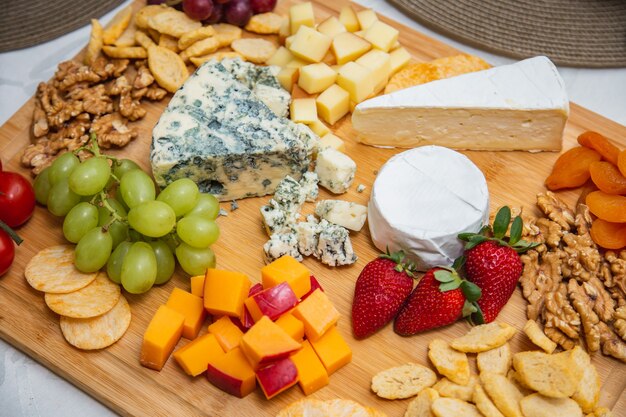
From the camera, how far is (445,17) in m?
2.90

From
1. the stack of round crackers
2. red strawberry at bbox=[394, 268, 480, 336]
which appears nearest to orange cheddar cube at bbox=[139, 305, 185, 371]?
the stack of round crackers

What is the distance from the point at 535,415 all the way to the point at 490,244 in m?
0.48

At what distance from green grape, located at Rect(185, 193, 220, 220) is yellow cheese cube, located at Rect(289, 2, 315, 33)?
2.68 ft

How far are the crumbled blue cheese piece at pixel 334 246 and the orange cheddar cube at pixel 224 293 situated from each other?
0.98 feet

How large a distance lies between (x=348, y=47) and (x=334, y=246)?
2.62ft

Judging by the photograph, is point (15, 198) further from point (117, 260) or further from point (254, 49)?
point (254, 49)

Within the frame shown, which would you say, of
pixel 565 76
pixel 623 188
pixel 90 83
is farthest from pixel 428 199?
pixel 90 83

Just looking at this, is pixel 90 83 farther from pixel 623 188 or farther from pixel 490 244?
pixel 623 188

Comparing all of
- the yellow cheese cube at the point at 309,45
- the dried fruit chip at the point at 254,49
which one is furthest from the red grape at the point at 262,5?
the yellow cheese cube at the point at 309,45

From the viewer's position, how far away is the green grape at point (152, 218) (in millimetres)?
2006

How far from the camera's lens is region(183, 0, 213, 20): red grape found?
266 centimetres

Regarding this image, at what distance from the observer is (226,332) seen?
2.02 metres

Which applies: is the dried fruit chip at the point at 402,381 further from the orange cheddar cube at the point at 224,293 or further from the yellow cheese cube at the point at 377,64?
the yellow cheese cube at the point at 377,64

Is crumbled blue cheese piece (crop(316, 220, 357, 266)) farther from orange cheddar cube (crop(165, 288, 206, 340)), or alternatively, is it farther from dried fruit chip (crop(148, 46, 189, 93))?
dried fruit chip (crop(148, 46, 189, 93))
